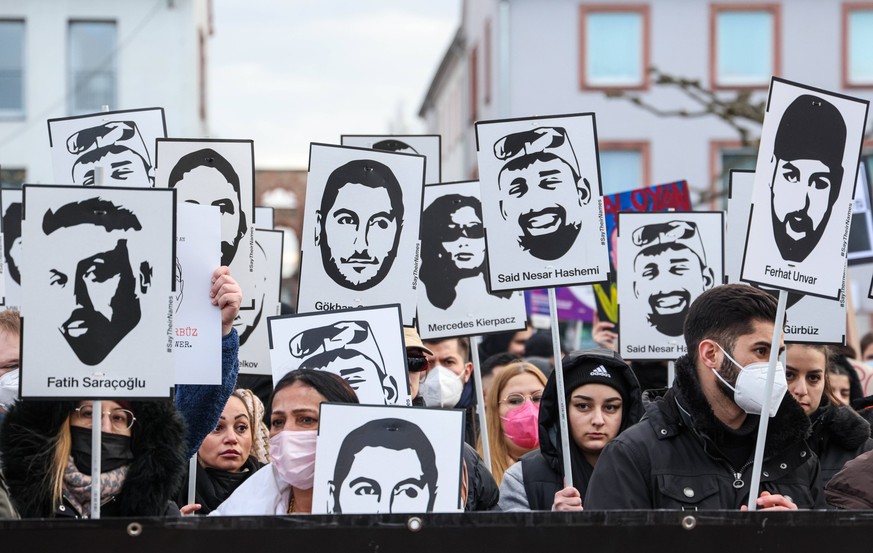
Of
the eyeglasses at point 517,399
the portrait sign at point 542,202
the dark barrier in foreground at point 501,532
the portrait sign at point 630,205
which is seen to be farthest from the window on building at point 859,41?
the dark barrier in foreground at point 501,532

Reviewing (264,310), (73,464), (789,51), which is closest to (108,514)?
(73,464)

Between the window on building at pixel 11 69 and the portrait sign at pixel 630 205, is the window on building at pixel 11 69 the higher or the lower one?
the higher one

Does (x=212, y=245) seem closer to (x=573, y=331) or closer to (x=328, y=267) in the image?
(x=328, y=267)

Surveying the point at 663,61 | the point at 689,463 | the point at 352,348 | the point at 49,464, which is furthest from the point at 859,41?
the point at 49,464

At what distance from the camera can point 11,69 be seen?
32812 millimetres

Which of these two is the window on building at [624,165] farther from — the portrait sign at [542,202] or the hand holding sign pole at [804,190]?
the hand holding sign pole at [804,190]

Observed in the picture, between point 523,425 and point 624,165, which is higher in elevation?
point 624,165

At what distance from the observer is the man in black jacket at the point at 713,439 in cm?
459

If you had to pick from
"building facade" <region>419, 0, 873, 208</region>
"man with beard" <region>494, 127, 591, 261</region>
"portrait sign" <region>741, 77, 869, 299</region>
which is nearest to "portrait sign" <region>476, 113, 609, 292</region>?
"man with beard" <region>494, 127, 591, 261</region>

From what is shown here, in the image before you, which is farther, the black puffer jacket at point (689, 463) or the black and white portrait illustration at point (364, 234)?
the black and white portrait illustration at point (364, 234)

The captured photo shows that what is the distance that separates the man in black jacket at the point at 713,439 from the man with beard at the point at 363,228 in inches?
74.3

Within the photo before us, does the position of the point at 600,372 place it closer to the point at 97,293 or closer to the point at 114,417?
the point at 114,417

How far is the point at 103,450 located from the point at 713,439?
74.7 inches

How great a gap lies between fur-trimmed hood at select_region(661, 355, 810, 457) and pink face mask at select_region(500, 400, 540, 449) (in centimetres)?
211
